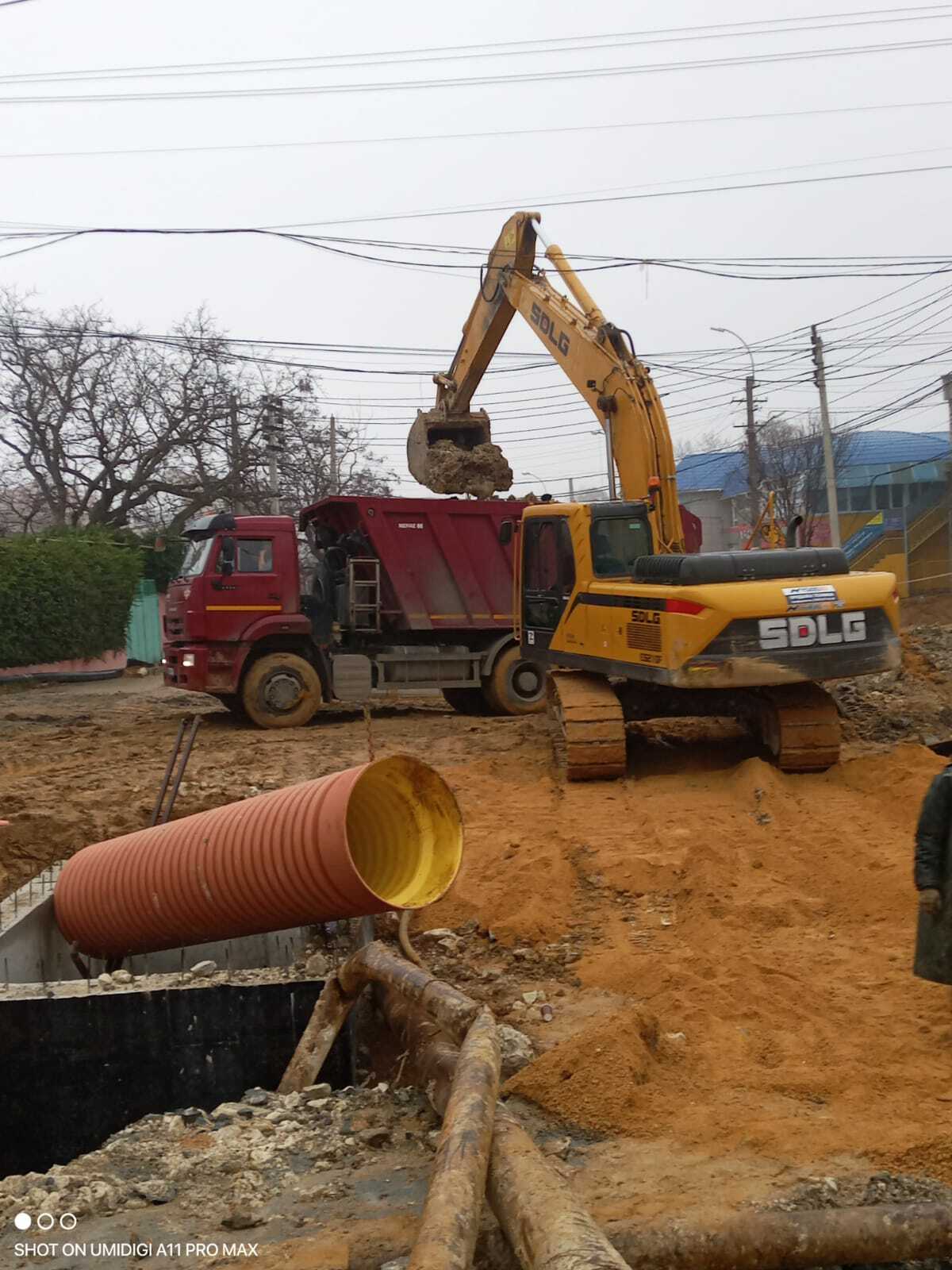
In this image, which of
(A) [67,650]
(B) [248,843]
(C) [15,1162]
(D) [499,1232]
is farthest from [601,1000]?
(A) [67,650]

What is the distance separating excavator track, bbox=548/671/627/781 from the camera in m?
9.89

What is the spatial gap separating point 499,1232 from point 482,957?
121 inches

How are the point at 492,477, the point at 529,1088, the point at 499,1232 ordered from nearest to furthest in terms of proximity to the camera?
the point at 499,1232, the point at 529,1088, the point at 492,477

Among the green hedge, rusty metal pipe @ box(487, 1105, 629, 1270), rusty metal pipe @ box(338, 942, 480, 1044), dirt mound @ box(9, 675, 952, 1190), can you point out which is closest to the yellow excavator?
dirt mound @ box(9, 675, 952, 1190)

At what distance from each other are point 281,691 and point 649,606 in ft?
21.1

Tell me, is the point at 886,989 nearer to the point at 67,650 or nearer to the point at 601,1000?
the point at 601,1000

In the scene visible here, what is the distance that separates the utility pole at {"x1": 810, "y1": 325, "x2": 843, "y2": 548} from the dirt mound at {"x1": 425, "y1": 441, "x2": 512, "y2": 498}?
13380mm

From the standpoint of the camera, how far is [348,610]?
14.7 m

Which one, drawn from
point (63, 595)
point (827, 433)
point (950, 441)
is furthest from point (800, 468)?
point (63, 595)

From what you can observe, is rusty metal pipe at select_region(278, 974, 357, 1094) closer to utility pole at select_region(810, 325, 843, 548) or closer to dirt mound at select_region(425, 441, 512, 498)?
dirt mound at select_region(425, 441, 512, 498)

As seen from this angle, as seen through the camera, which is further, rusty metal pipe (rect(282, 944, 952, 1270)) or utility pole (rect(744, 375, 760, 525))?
utility pole (rect(744, 375, 760, 525))

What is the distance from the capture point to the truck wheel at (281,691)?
1456cm

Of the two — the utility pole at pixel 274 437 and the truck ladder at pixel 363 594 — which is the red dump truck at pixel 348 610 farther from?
the utility pole at pixel 274 437

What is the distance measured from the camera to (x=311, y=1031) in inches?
229
